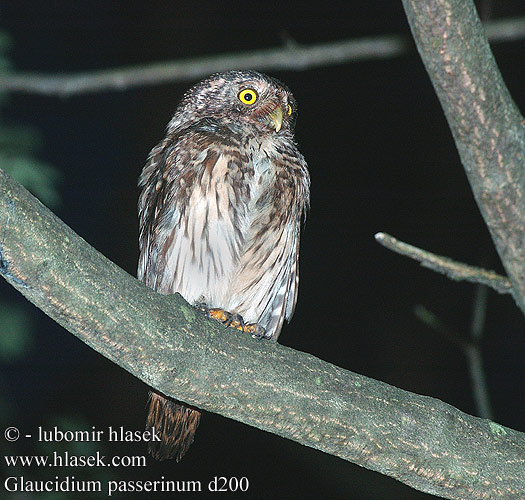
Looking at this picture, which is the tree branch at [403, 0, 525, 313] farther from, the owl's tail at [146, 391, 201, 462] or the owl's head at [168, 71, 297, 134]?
the owl's tail at [146, 391, 201, 462]

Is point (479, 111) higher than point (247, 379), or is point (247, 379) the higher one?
point (479, 111)

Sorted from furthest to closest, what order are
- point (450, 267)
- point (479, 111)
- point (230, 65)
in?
1. point (230, 65)
2. point (450, 267)
3. point (479, 111)

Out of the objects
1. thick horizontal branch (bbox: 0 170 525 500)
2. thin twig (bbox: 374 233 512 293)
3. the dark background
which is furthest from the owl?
the dark background

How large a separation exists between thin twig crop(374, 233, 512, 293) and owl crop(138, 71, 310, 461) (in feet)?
2.09

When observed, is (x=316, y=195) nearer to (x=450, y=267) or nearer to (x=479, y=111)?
(x=450, y=267)

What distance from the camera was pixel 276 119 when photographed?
3131mm

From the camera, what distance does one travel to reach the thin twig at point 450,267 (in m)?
2.35

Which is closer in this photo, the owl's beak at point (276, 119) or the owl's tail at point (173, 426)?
the owl's tail at point (173, 426)

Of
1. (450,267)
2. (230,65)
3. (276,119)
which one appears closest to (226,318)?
(450,267)


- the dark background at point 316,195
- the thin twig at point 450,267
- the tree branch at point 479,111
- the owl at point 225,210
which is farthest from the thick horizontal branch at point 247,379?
the dark background at point 316,195

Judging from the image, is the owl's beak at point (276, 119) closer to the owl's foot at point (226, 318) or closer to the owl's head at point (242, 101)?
the owl's head at point (242, 101)

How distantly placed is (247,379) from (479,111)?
1.08 metres

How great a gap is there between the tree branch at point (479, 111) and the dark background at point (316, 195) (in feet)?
10.7

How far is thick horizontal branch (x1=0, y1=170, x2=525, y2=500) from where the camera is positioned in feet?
5.25
